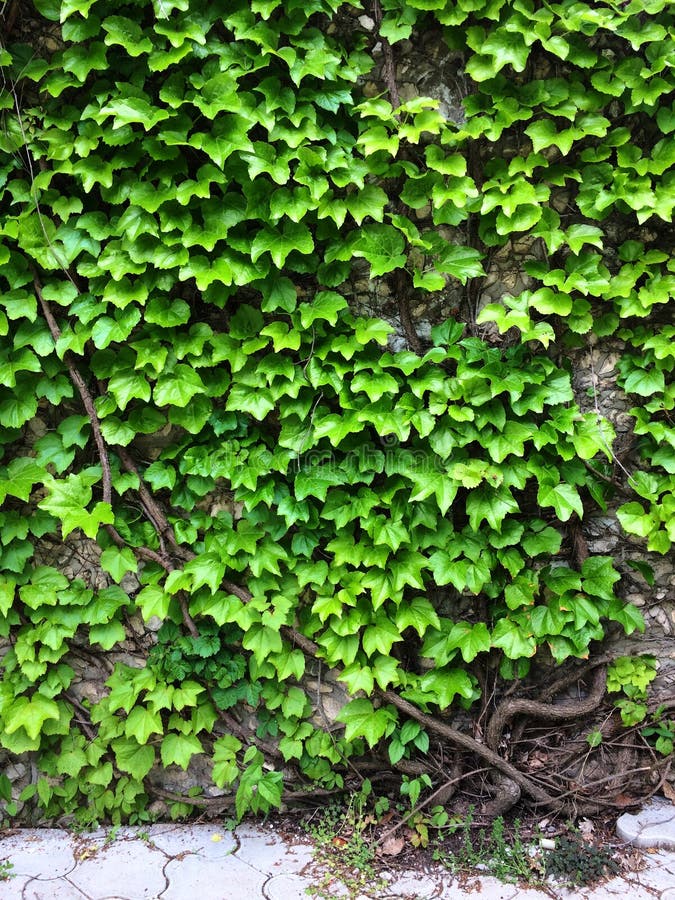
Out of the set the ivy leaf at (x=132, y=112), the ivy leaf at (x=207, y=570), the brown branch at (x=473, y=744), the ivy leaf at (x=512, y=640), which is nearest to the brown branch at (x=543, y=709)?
the brown branch at (x=473, y=744)

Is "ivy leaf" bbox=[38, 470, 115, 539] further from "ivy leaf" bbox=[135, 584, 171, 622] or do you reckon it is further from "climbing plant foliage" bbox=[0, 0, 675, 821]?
"ivy leaf" bbox=[135, 584, 171, 622]

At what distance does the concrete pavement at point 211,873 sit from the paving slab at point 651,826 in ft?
0.09

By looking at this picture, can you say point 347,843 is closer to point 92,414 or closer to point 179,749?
point 179,749

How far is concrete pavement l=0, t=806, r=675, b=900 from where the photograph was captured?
2010 mm

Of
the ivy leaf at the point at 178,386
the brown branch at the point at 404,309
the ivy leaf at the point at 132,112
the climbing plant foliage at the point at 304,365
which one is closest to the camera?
A: the ivy leaf at the point at 132,112

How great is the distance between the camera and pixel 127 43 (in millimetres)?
1959

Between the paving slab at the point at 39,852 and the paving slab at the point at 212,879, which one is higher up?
the paving slab at the point at 212,879

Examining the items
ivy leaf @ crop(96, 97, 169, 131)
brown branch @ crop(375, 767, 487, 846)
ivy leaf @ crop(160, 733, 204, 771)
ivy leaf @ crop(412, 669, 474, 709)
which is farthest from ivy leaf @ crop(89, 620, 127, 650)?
ivy leaf @ crop(96, 97, 169, 131)

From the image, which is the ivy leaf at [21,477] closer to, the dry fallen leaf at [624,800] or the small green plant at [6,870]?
the small green plant at [6,870]

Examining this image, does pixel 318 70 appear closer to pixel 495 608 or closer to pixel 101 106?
pixel 101 106

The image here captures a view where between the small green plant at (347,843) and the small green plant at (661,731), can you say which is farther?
the small green plant at (661,731)

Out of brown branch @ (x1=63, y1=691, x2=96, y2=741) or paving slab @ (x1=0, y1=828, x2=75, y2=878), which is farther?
brown branch @ (x1=63, y1=691, x2=96, y2=741)

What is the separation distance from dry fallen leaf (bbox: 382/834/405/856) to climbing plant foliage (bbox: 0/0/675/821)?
0.88ft

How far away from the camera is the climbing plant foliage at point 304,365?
204 cm
